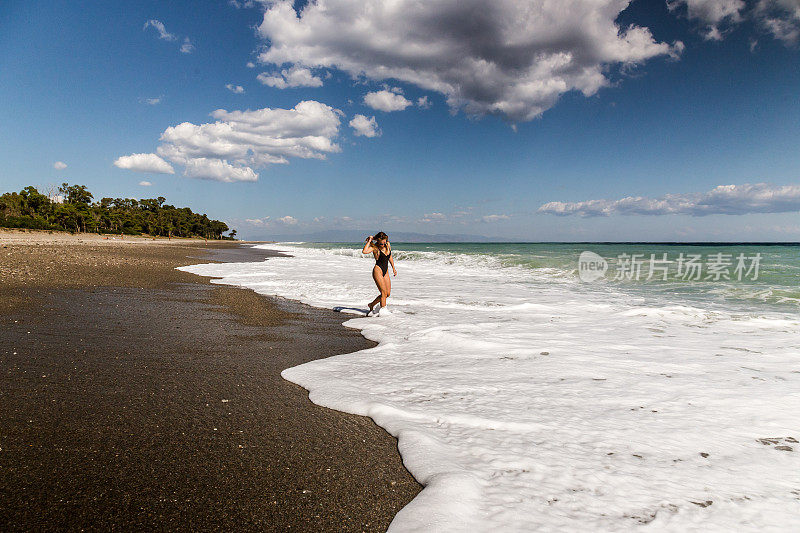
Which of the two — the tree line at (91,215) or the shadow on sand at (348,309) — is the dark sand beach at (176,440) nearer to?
the shadow on sand at (348,309)

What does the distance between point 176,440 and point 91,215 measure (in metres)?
101

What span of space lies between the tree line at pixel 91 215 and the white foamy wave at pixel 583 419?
8397 cm

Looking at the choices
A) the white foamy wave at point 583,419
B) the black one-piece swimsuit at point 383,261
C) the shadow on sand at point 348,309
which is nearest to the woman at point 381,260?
the black one-piece swimsuit at point 383,261

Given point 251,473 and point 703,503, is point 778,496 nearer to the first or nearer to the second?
point 703,503

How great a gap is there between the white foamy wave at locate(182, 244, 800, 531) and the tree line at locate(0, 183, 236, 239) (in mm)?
83965

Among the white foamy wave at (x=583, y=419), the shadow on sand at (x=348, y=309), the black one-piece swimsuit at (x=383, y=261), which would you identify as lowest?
the shadow on sand at (x=348, y=309)

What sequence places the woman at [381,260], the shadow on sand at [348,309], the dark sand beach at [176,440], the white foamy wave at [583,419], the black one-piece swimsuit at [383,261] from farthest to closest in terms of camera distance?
the shadow on sand at [348,309]
the black one-piece swimsuit at [383,261]
the woman at [381,260]
the white foamy wave at [583,419]
the dark sand beach at [176,440]

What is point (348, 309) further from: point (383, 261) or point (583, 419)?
point (583, 419)

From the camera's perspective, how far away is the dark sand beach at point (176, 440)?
2186 millimetres

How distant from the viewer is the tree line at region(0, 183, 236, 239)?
6739cm

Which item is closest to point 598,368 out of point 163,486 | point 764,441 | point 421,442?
point 764,441

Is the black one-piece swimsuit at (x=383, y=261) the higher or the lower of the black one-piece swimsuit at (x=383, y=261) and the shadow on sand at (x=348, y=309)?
the higher

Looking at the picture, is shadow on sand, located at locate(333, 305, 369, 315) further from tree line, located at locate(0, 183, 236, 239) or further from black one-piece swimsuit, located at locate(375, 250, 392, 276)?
tree line, located at locate(0, 183, 236, 239)

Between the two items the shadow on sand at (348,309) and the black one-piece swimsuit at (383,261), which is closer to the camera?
the black one-piece swimsuit at (383,261)
